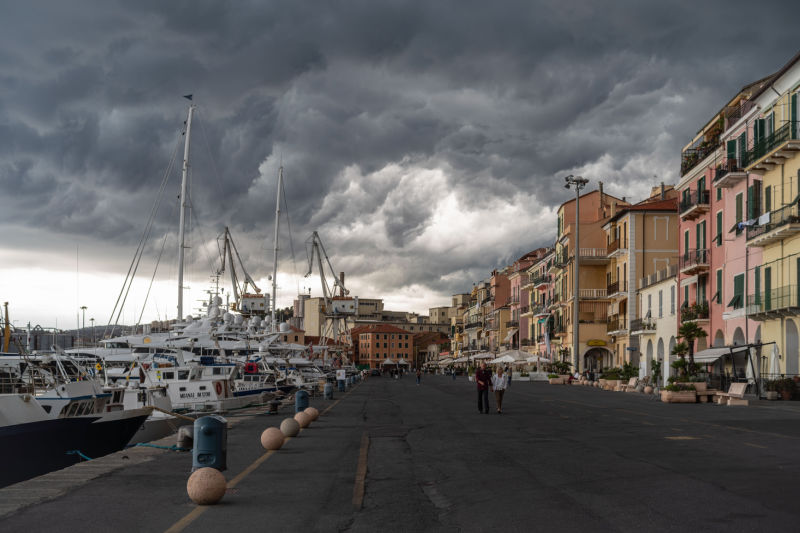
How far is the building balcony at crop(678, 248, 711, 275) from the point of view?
160ft

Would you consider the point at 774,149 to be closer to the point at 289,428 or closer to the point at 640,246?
the point at 289,428

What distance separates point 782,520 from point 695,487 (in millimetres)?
2474

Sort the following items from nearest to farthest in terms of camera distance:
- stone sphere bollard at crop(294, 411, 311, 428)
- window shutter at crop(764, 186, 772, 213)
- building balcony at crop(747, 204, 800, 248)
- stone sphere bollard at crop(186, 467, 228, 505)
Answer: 1. stone sphere bollard at crop(186, 467, 228, 505)
2. stone sphere bollard at crop(294, 411, 311, 428)
3. building balcony at crop(747, 204, 800, 248)
4. window shutter at crop(764, 186, 772, 213)

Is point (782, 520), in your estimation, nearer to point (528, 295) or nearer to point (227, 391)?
point (227, 391)

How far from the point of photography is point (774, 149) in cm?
3788

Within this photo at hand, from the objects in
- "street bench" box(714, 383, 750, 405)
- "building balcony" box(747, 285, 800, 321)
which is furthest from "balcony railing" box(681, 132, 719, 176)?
"street bench" box(714, 383, 750, 405)

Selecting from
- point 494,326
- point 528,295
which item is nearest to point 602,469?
point 528,295

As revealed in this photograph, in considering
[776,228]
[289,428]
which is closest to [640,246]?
[776,228]

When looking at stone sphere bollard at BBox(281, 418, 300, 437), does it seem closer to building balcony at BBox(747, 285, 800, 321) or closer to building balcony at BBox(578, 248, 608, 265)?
building balcony at BBox(747, 285, 800, 321)

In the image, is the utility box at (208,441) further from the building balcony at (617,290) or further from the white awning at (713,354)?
the building balcony at (617,290)

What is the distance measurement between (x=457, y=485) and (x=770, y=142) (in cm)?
3287

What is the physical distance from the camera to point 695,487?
10805mm

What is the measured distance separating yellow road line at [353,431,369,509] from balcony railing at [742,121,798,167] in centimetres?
2754

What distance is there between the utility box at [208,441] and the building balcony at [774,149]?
106 feet
